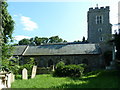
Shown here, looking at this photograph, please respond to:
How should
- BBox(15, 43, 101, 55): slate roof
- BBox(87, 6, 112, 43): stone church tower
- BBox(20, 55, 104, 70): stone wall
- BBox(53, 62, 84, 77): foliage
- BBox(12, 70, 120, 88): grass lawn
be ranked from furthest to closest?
BBox(87, 6, 112, 43): stone church tower < BBox(15, 43, 101, 55): slate roof < BBox(20, 55, 104, 70): stone wall < BBox(53, 62, 84, 77): foliage < BBox(12, 70, 120, 88): grass lawn

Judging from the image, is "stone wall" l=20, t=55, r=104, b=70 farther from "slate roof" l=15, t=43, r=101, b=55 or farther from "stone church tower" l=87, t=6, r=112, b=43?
"stone church tower" l=87, t=6, r=112, b=43

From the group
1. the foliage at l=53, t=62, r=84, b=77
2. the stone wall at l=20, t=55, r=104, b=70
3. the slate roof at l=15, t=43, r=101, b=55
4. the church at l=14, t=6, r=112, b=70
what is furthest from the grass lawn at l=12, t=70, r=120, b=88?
the slate roof at l=15, t=43, r=101, b=55

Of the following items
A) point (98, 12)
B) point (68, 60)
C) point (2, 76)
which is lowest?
point (68, 60)

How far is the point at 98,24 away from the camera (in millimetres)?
43875

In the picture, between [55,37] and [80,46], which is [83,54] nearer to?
[80,46]

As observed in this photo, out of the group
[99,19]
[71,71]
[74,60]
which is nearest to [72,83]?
[71,71]

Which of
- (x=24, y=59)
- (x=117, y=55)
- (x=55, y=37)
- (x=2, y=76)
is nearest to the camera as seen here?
(x=2, y=76)

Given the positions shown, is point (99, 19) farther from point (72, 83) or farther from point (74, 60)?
point (72, 83)

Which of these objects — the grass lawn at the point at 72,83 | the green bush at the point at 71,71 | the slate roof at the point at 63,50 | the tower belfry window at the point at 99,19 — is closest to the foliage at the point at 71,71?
the green bush at the point at 71,71

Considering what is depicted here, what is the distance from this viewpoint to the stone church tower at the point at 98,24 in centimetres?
4344

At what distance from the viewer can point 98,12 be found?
4416cm

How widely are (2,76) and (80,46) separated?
2642cm

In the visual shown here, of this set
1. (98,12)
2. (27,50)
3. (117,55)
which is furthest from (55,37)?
(117,55)

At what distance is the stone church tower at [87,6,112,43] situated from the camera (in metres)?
43.4
